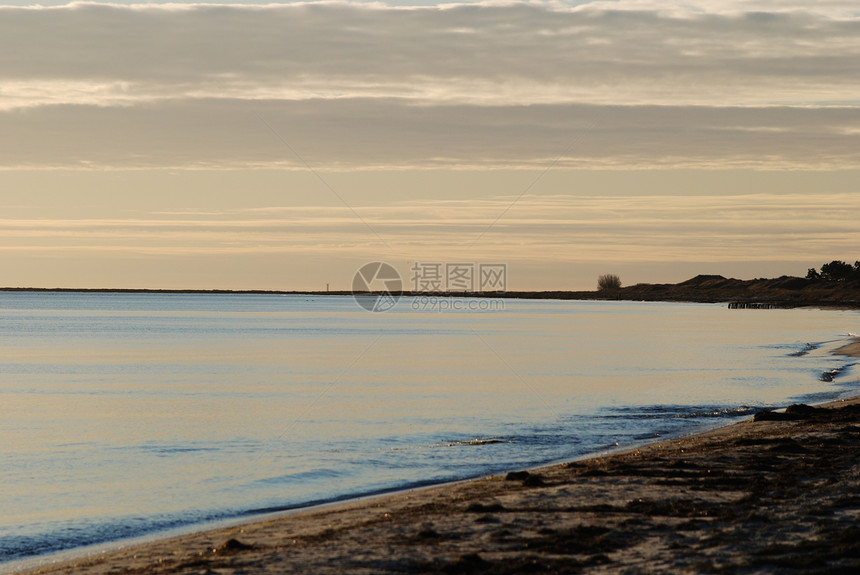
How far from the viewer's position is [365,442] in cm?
2739

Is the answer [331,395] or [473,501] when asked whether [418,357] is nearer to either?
[331,395]

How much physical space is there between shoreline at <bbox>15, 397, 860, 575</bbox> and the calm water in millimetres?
2837

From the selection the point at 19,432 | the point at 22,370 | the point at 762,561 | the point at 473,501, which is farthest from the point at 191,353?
the point at 762,561

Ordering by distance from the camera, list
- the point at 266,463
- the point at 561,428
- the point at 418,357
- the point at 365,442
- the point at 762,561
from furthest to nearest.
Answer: the point at 418,357
the point at 561,428
the point at 365,442
the point at 266,463
the point at 762,561

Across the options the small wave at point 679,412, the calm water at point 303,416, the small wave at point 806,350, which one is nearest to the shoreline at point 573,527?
the calm water at point 303,416

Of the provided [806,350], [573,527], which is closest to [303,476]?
[573,527]

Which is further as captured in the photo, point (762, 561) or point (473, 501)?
point (473, 501)

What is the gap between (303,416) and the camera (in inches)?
1304

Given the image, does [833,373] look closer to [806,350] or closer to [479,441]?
[806,350]

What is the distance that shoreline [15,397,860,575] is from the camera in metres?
11.8

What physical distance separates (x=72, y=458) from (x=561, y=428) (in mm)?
14787

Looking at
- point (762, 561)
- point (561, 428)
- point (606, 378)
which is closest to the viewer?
point (762, 561)

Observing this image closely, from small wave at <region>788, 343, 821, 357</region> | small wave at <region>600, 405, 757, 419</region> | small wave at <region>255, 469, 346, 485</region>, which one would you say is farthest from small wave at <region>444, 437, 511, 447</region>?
small wave at <region>788, 343, 821, 357</region>

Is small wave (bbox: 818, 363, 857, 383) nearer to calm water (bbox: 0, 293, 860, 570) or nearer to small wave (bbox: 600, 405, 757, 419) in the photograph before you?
calm water (bbox: 0, 293, 860, 570)
